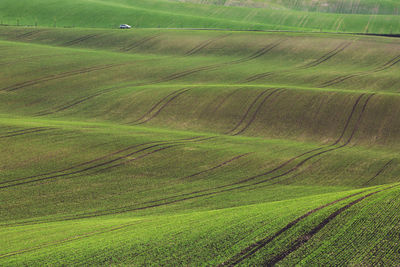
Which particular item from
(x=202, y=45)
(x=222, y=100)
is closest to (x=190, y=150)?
(x=222, y=100)

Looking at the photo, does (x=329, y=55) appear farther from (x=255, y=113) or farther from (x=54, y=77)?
(x=54, y=77)

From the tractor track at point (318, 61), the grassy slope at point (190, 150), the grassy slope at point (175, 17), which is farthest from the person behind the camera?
the grassy slope at point (175, 17)

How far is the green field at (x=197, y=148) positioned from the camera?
13156 millimetres

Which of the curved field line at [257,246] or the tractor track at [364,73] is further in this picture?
the tractor track at [364,73]

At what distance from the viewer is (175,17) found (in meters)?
88.2

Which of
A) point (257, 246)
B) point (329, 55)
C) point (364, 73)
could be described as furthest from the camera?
point (329, 55)

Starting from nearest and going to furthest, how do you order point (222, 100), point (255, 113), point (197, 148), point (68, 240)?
point (68, 240), point (197, 148), point (255, 113), point (222, 100)

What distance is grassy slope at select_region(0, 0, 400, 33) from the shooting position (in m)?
84.9

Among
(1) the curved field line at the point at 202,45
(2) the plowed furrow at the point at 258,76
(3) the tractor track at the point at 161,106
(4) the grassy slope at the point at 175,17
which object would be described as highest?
(4) the grassy slope at the point at 175,17

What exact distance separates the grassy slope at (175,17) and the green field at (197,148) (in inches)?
505

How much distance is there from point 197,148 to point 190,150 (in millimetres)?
683

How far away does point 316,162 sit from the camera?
28922 millimetres

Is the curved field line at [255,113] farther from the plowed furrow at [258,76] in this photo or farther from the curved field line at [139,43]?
the curved field line at [139,43]

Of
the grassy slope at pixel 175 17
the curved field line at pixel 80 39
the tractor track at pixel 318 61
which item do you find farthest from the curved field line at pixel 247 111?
the grassy slope at pixel 175 17
